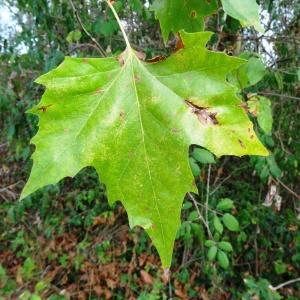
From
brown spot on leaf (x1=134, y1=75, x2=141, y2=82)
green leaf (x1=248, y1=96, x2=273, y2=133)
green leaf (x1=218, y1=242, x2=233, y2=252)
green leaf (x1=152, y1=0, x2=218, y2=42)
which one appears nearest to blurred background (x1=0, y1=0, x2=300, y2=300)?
green leaf (x1=218, y1=242, x2=233, y2=252)

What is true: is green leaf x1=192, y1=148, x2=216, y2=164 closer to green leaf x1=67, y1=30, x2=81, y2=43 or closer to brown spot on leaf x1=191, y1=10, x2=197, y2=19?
brown spot on leaf x1=191, y1=10, x2=197, y2=19

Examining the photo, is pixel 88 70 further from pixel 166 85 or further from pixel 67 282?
pixel 67 282

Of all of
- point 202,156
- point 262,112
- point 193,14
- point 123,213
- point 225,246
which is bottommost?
point 123,213

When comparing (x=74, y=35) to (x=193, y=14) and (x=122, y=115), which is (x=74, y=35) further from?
(x=122, y=115)

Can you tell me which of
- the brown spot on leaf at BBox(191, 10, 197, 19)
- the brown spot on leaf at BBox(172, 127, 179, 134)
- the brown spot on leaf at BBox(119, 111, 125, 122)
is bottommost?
the brown spot on leaf at BBox(172, 127, 179, 134)

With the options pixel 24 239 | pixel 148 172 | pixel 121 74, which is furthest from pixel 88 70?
pixel 24 239

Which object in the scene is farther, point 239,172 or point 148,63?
point 239,172

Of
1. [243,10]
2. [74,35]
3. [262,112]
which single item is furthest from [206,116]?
[74,35]
